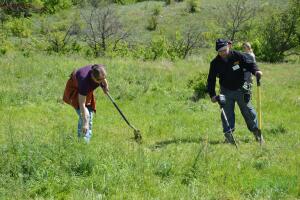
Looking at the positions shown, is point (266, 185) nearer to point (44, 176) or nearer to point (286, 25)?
point (44, 176)

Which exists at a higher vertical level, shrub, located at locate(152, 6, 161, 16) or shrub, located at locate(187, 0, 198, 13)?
shrub, located at locate(187, 0, 198, 13)

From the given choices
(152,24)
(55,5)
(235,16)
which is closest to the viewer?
(235,16)

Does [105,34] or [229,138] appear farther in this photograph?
[105,34]

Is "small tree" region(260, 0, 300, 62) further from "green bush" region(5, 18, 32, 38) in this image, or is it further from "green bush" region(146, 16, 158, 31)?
"green bush" region(5, 18, 32, 38)

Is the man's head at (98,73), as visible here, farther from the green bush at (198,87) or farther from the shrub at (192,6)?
the shrub at (192,6)

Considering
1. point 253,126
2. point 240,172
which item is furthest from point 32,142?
point 253,126

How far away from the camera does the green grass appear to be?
532cm

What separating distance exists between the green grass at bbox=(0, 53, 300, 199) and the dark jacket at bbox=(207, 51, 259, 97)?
42.7 inches

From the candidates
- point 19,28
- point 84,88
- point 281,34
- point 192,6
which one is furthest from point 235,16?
point 84,88

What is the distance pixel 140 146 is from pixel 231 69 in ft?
7.34

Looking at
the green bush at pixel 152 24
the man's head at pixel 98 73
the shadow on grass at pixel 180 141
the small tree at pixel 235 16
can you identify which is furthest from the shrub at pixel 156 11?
the man's head at pixel 98 73

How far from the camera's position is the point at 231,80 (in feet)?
26.8

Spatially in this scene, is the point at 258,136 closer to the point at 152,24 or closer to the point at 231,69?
the point at 231,69

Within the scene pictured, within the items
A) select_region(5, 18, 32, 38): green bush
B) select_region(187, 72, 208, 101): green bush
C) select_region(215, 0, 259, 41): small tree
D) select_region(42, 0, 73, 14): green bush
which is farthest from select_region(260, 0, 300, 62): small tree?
select_region(42, 0, 73, 14): green bush
